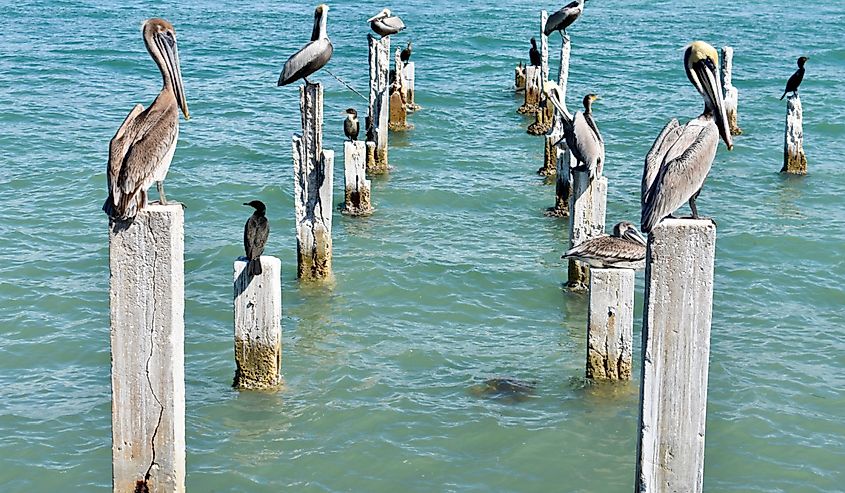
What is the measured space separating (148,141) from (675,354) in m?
2.64

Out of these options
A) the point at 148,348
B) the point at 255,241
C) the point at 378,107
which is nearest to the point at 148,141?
the point at 148,348

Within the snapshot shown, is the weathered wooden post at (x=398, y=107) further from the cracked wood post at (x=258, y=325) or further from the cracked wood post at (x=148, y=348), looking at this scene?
the cracked wood post at (x=148, y=348)

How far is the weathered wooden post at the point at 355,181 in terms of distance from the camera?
1230 centimetres

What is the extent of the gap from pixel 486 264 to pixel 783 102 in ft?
32.3

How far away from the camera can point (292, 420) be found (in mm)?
8133

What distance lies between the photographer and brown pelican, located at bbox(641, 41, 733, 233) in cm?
525

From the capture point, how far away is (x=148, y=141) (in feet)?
18.7

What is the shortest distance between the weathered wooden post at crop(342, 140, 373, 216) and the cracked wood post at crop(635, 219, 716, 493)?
754 cm

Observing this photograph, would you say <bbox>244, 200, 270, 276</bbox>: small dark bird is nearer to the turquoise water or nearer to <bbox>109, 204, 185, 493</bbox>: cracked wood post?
the turquoise water

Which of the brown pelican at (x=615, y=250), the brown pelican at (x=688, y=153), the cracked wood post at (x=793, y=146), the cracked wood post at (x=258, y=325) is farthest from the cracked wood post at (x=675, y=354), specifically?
the cracked wood post at (x=793, y=146)

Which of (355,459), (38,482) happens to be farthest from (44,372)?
(355,459)

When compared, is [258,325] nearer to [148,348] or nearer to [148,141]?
[148,141]

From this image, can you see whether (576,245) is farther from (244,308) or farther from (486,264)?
(244,308)

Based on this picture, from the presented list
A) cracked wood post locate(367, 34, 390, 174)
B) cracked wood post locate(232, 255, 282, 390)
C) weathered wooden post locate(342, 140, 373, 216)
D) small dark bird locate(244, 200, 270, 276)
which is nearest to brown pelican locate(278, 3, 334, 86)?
weathered wooden post locate(342, 140, 373, 216)
